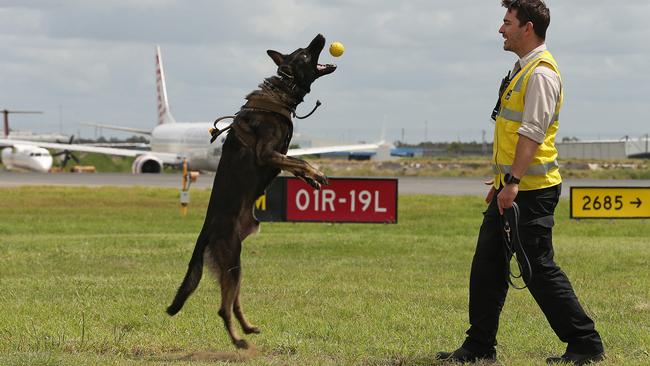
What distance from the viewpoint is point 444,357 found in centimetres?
686

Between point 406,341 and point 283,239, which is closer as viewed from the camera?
point 406,341

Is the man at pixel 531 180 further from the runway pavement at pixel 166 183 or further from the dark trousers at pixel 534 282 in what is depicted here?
the runway pavement at pixel 166 183

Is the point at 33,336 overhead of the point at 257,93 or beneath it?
beneath

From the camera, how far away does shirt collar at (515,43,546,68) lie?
6.42 m

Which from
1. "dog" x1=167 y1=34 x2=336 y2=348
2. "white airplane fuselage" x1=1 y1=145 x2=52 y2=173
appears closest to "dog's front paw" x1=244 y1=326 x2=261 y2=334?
"dog" x1=167 y1=34 x2=336 y2=348

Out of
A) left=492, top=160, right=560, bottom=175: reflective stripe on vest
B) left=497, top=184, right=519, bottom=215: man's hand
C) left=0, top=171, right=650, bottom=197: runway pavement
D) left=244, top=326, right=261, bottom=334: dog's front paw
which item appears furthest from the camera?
left=0, top=171, right=650, bottom=197: runway pavement

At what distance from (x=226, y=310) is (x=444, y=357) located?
1471 mm

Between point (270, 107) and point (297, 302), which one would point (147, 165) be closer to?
point (297, 302)

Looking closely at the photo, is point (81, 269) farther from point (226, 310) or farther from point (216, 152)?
point (216, 152)

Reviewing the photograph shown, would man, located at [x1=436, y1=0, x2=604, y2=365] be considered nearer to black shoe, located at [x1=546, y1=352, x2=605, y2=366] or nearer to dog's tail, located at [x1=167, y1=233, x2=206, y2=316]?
black shoe, located at [x1=546, y1=352, x2=605, y2=366]

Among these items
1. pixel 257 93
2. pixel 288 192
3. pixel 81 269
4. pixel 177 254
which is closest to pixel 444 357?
pixel 257 93

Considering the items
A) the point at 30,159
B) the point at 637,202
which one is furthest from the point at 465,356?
the point at 30,159

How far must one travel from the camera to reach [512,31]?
642 cm

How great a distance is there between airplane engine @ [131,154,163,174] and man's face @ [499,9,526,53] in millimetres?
50439
